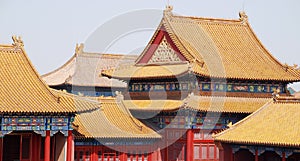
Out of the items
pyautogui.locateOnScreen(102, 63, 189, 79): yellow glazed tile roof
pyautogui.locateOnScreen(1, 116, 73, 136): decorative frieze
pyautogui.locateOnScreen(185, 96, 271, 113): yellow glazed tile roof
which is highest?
pyautogui.locateOnScreen(102, 63, 189, 79): yellow glazed tile roof

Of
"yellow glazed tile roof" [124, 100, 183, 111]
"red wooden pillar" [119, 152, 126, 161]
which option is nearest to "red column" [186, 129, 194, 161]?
"yellow glazed tile roof" [124, 100, 183, 111]

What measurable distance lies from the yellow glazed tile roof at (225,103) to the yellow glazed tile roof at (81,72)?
20.0 metres

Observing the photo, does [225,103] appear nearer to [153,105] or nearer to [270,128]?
[153,105]

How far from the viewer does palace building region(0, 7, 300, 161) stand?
112 feet

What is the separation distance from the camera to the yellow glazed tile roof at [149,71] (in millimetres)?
40438

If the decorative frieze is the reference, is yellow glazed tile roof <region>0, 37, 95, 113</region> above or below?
above

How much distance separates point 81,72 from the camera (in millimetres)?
61250

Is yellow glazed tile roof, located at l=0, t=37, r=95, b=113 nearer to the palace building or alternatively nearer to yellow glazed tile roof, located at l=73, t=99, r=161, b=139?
the palace building

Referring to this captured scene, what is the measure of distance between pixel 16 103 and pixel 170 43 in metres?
12.4

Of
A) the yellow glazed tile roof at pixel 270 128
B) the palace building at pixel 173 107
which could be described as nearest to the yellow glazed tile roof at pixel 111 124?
the palace building at pixel 173 107

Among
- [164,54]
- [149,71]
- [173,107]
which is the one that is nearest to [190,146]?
[173,107]

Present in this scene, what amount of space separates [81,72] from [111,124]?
72.5 ft

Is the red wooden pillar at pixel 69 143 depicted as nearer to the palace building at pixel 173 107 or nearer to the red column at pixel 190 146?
the palace building at pixel 173 107

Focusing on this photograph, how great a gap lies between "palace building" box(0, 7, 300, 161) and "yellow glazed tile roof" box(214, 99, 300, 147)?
6cm
